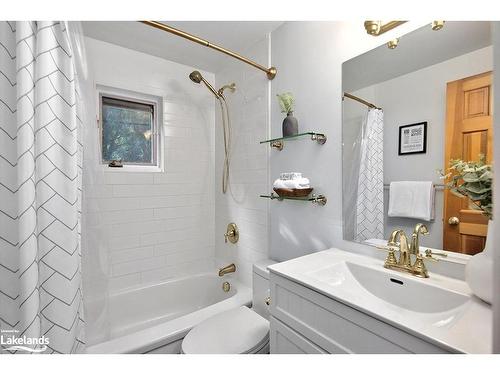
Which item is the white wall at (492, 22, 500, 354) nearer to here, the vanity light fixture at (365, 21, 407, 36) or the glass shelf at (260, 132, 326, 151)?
the vanity light fixture at (365, 21, 407, 36)

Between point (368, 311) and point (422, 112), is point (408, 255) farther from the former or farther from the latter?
point (422, 112)

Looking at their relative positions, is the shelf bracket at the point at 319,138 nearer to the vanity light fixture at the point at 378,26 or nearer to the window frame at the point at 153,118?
the vanity light fixture at the point at 378,26

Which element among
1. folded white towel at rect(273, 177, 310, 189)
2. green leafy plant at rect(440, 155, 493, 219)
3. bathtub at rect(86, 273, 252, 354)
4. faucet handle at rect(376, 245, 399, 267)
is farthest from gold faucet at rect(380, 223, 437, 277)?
bathtub at rect(86, 273, 252, 354)

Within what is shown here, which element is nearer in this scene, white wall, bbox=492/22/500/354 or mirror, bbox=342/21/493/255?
white wall, bbox=492/22/500/354

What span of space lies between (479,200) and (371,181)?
1.32 feet

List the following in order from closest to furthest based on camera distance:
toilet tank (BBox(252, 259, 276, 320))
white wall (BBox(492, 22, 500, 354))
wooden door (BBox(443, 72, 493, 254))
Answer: white wall (BBox(492, 22, 500, 354)) < wooden door (BBox(443, 72, 493, 254)) < toilet tank (BBox(252, 259, 276, 320))

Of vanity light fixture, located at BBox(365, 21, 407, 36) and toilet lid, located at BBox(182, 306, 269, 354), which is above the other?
vanity light fixture, located at BBox(365, 21, 407, 36)

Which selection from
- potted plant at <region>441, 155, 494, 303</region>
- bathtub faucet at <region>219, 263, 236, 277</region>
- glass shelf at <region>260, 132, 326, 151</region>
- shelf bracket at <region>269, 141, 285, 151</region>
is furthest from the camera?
bathtub faucet at <region>219, 263, 236, 277</region>

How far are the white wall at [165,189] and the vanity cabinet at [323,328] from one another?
135cm

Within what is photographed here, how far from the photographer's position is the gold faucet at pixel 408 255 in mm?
881

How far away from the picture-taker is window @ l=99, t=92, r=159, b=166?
1844 mm

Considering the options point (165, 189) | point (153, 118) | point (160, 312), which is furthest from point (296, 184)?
point (160, 312)

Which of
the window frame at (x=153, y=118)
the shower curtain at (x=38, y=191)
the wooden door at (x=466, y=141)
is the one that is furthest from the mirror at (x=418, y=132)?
the window frame at (x=153, y=118)

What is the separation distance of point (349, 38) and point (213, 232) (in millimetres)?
1816
